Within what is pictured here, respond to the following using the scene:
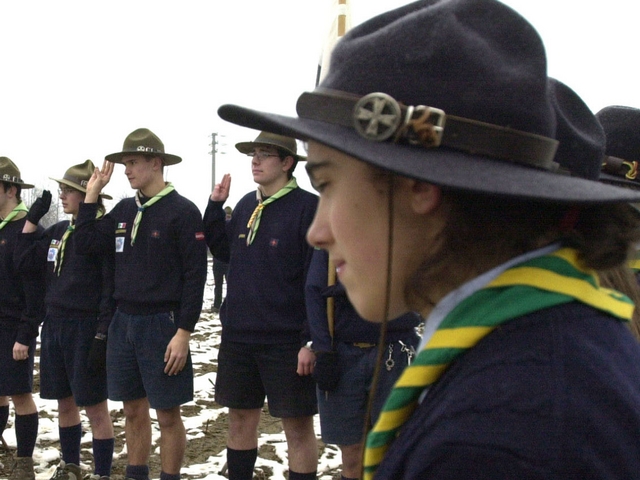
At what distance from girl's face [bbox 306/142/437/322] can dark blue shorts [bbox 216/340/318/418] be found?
267 cm

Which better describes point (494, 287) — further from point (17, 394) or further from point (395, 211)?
point (17, 394)

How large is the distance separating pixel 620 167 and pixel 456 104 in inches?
78.7

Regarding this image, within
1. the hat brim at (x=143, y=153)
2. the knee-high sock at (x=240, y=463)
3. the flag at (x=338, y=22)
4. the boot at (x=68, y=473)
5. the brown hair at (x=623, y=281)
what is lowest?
the boot at (x=68, y=473)

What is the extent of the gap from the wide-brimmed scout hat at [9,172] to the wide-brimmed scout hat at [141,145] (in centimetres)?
141

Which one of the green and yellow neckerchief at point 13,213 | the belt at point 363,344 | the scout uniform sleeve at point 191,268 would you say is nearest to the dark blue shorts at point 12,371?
the green and yellow neckerchief at point 13,213

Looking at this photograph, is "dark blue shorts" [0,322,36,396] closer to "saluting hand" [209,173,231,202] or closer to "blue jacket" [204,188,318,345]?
"blue jacket" [204,188,318,345]

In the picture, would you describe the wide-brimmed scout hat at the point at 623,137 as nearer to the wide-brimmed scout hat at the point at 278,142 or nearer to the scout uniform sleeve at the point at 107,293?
the wide-brimmed scout hat at the point at 278,142

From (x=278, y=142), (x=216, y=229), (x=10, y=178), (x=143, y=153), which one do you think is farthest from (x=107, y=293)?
(x=10, y=178)

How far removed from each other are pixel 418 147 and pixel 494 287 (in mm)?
263

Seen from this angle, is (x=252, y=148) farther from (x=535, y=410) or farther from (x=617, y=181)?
(x=535, y=410)

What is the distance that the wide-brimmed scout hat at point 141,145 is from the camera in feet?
14.1

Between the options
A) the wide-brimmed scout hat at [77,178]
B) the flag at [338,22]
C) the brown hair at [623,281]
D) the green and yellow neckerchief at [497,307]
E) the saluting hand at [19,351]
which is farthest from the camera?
the wide-brimmed scout hat at [77,178]

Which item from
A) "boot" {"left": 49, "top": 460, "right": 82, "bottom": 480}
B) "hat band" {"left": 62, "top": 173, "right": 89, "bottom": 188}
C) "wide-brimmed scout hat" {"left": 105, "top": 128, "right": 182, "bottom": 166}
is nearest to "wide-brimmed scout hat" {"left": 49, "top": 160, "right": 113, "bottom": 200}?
"hat band" {"left": 62, "top": 173, "right": 89, "bottom": 188}

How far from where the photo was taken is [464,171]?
3.04ft
